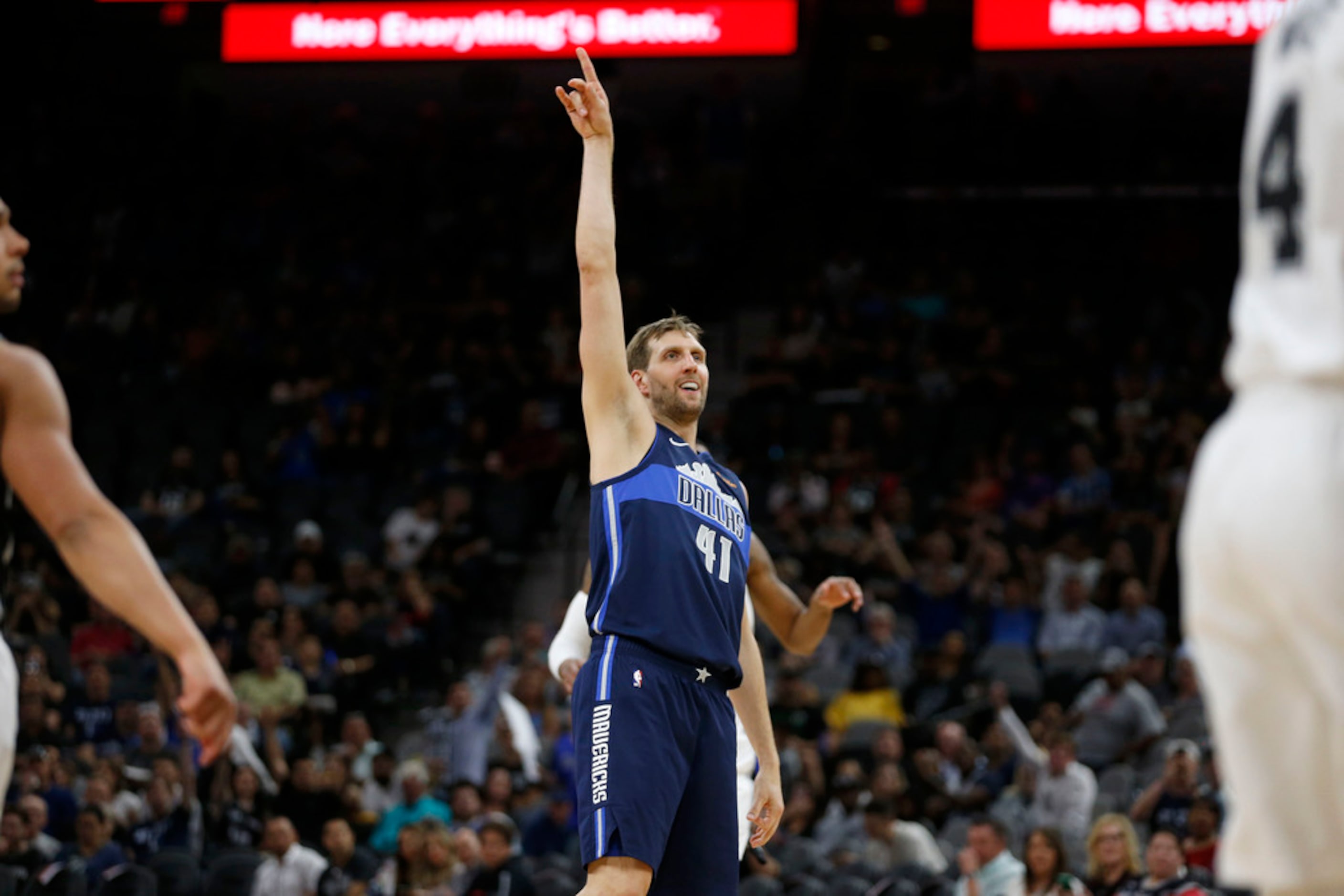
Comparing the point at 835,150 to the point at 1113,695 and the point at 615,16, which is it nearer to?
the point at 615,16

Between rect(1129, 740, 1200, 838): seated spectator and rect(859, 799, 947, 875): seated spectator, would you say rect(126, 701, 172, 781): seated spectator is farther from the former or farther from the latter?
rect(1129, 740, 1200, 838): seated spectator

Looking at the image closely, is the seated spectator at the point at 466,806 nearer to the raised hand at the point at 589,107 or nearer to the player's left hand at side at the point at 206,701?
the raised hand at the point at 589,107

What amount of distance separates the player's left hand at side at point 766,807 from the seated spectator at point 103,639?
33.4ft

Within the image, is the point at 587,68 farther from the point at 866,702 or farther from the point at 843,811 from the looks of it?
the point at 866,702

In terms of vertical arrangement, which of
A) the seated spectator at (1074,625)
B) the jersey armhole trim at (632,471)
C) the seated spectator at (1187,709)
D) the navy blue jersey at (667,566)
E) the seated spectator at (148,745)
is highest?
the jersey armhole trim at (632,471)

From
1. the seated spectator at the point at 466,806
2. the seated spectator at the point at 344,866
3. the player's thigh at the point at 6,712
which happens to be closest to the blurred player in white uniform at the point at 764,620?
the player's thigh at the point at 6,712

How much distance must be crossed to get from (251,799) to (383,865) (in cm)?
172

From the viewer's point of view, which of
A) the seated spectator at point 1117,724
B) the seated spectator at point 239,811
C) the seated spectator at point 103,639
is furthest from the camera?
the seated spectator at point 103,639

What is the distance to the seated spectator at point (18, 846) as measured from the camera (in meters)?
11.6

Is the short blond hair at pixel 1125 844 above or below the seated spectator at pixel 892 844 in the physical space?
above

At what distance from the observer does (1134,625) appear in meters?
13.1

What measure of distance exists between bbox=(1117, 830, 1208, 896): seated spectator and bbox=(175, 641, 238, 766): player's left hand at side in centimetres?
668

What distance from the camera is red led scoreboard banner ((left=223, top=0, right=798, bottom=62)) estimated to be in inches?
616

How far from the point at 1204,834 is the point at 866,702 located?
11.4ft
